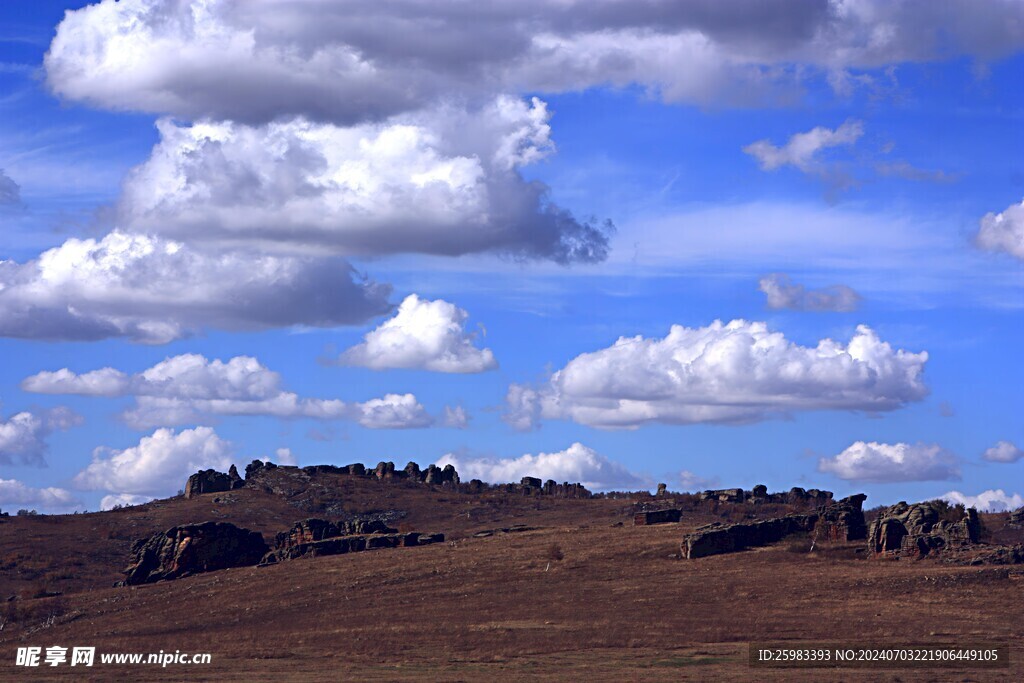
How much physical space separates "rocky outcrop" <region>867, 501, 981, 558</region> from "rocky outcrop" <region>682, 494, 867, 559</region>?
2539 millimetres

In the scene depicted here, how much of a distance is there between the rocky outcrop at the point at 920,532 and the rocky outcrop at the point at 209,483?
7421 cm

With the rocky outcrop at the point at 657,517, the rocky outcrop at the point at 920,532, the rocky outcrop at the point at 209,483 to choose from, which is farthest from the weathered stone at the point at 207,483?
the rocky outcrop at the point at 920,532

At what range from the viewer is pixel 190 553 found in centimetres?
8312

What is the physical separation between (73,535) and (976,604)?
246 feet

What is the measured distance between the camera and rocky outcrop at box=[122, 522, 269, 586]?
270 feet

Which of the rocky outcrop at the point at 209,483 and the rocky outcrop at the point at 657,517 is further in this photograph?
the rocky outcrop at the point at 209,483

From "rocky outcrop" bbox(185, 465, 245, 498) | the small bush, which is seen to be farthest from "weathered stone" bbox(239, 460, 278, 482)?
the small bush

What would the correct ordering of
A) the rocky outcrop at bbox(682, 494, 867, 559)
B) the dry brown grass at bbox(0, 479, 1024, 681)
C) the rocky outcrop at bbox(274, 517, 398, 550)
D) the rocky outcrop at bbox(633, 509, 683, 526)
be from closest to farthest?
the dry brown grass at bbox(0, 479, 1024, 681), the rocky outcrop at bbox(682, 494, 867, 559), the rocky outcrop at bbox(633, 509, 683, 526), the rocky outcrop at bbox(274, 517, 398, 550)

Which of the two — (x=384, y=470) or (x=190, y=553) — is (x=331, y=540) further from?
(x=384, y=470)

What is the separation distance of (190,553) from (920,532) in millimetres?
47291

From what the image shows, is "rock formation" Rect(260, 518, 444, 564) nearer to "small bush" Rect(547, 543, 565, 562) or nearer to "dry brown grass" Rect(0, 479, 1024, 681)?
"dry brown grass" Rect(0, 479, 1024, 681)

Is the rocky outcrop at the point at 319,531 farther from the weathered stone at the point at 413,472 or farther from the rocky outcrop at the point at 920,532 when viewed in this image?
the weathered stone at the point at 413,472

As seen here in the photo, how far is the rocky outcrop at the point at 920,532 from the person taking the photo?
66.6 m

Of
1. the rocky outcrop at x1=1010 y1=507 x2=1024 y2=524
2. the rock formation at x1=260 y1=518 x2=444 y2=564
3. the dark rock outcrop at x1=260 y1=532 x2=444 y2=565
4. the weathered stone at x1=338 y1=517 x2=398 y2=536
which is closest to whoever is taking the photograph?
the dark rock outcrop at x1=260 y1=532 x2=444 y2=565
